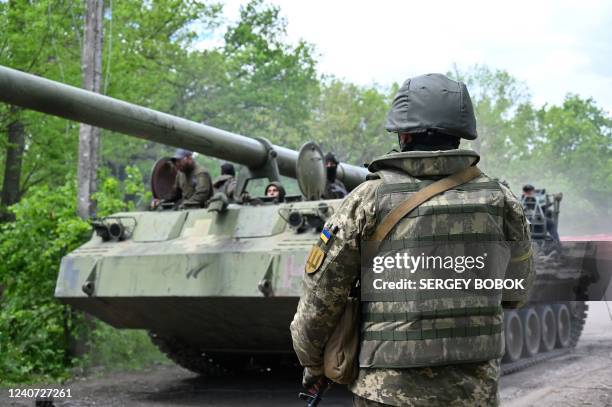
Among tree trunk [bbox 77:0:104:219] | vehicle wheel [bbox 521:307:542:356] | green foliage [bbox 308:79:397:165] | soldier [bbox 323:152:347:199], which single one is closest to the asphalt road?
vehicle wheel [bbox 521:307:542:356]

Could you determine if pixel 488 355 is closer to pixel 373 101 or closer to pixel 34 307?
pixel 34 307

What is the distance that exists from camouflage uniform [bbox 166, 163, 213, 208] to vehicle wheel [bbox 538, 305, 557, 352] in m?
5.01

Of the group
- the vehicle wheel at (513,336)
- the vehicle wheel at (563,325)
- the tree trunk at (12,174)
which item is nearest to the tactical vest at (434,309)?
the vehicle wheel at (513,336)

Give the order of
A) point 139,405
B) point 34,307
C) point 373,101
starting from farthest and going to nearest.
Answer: point 373,101 → point 34,307 → point 139,405

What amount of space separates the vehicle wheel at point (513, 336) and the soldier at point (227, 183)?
339 cm

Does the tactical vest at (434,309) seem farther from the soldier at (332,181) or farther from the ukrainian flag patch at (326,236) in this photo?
the soldier at (332,181)

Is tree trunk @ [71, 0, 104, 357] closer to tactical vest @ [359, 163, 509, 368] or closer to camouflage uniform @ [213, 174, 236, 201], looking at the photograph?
camouflage uniform @ [213, 174, 236, 201]

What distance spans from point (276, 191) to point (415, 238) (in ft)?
19.3

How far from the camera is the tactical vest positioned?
2.58 metres

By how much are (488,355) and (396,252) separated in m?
0.41

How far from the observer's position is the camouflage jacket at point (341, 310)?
2.57 meters

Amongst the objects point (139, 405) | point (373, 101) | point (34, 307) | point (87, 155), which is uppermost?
point (373, 101)

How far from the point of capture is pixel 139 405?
7.67 meters


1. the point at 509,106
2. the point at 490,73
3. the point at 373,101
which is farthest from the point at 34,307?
the point at 490,73
